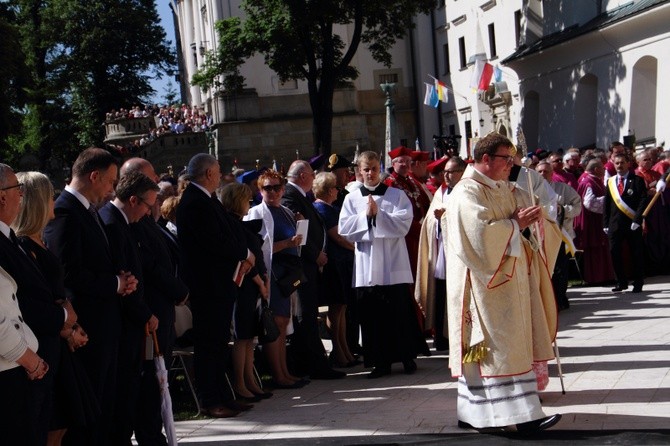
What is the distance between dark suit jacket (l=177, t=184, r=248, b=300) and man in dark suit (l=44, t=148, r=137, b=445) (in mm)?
1947

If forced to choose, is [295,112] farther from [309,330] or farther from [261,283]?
[261,283]

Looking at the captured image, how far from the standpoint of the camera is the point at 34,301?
253 inches

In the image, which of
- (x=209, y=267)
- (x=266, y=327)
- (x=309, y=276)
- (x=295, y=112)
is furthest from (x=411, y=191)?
(x=295, y=112)

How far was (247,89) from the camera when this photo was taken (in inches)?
2055

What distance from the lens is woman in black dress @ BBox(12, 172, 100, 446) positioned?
6766 mm

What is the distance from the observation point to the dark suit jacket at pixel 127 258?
7734 millimetres

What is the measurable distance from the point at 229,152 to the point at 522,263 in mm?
43723

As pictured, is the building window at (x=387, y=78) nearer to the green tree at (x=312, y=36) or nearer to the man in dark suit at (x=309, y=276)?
the green tree at (x=312, y=36)

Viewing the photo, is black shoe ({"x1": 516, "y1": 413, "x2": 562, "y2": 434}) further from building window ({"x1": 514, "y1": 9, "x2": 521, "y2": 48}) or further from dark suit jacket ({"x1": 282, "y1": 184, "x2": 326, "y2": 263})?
building window ({"x1": 514, "y1": 9, "x2": 521, "y2": 48})

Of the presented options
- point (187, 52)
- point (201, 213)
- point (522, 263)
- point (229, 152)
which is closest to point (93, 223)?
point (201, 213)

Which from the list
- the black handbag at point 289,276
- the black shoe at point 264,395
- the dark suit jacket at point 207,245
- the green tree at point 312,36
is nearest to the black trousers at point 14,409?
the dark suit jacket at point 207,245

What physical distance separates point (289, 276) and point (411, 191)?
2.32m

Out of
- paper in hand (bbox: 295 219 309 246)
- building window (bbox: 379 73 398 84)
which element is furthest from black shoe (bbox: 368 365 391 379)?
building window (bbox: 379 73 398 84)

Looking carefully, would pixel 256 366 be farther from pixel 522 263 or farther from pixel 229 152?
pixel 229 152
